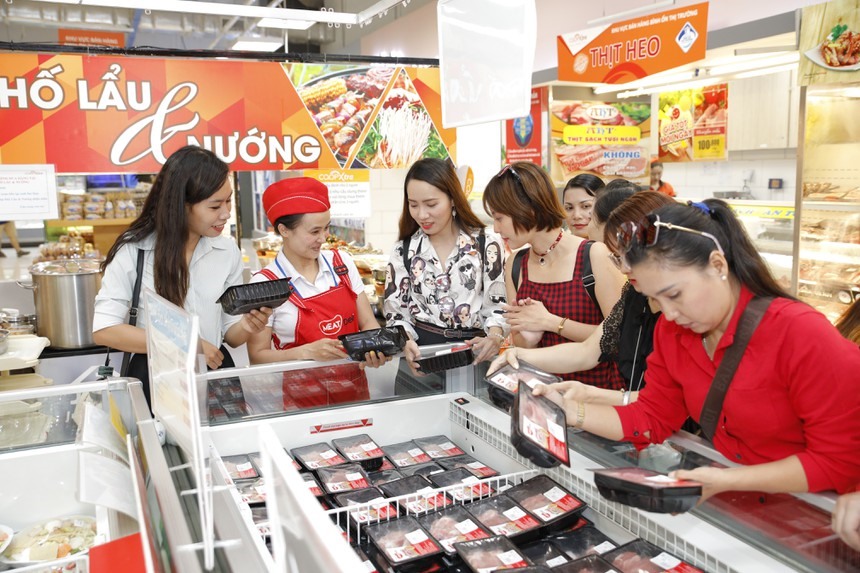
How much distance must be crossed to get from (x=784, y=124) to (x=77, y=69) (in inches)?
236

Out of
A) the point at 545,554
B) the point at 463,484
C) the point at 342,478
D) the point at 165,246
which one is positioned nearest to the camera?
the point at 545,554

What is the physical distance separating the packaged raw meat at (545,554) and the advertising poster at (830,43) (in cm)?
385

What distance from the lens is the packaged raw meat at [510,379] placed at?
5.90 ft

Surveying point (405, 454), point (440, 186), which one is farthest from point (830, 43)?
point (405, 454)

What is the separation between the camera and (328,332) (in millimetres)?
2828

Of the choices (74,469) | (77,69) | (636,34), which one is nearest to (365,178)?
(77,69)

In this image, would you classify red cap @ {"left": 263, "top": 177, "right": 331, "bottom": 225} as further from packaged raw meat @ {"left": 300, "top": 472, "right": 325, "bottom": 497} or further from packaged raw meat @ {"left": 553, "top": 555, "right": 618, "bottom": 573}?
packaged raw meat @ {"left": 553, "top": 555, "right": 618, "bottom": 573}

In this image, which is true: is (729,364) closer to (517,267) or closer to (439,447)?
(439,447)

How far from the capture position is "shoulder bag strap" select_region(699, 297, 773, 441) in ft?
4.99

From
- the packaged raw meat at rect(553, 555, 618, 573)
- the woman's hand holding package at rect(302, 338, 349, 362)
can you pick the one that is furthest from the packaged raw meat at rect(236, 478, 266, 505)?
the packaged raw meat at rect(553, 555, 618, 573)

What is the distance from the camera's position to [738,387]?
1.55 metres

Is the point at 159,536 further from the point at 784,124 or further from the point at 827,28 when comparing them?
the point at 784,124

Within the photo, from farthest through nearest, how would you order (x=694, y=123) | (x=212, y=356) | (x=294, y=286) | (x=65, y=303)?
(x=694, y=123) → (x=65, y=303) → (x=294, y=286) → (x=212, y=356)

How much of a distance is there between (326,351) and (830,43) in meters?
3.74
